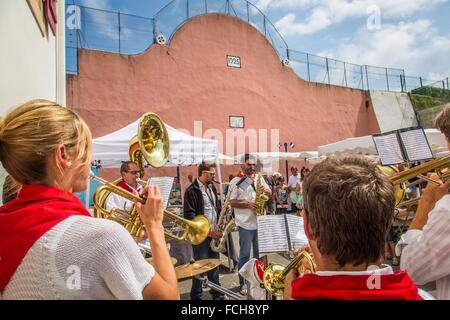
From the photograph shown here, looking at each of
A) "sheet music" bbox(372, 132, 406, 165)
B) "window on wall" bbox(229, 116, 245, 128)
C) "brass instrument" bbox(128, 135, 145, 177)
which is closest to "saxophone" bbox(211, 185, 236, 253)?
"brass instrument" bbox(128, 135, 145, 177)

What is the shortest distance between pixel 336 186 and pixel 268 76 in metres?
16.6

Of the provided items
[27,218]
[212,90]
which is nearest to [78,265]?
[27,218]

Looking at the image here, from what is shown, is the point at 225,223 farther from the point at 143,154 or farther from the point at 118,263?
the point at 118,263

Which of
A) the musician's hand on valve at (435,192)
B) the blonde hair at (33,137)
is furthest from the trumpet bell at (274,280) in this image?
the blonde hair at (33,137)

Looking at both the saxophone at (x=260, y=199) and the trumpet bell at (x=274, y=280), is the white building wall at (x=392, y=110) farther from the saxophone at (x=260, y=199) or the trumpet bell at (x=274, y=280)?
the trumpet bell at (x=274, y=280)

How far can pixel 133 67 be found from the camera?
1312 cm

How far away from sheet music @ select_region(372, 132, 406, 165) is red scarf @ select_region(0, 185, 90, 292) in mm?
2013

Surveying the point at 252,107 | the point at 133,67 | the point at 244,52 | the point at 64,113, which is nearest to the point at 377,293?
the point at 64,113

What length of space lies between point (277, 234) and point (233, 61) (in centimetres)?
1433

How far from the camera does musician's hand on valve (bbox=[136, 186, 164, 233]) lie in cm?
140

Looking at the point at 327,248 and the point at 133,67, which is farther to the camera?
the point at 133,67

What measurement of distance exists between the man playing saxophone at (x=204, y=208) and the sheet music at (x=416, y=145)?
283cm
